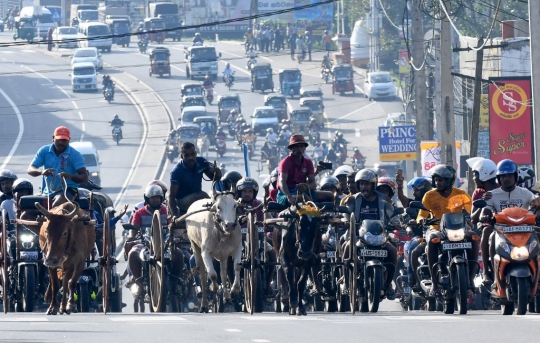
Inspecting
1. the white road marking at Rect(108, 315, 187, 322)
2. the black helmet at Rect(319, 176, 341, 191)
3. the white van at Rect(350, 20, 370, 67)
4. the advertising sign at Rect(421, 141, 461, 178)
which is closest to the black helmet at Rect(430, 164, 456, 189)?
the white road marking at Rect(108, 315, 187, 322)

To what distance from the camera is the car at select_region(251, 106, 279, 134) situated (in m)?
78.9

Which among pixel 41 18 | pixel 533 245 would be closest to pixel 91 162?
pixel 533 245

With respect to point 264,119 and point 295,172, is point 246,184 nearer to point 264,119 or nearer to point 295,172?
point 295,172

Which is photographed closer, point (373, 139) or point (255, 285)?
point (255, 285)

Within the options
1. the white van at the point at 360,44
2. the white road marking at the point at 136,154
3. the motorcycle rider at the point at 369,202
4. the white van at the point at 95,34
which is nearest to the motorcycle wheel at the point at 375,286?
the motorcycle rider at the point at 369,202

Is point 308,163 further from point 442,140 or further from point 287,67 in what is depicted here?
point 287,67

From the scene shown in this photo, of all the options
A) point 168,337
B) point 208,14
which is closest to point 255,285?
point 168,337

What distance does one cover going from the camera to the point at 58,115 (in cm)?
8525

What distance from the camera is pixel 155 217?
19.3 metres

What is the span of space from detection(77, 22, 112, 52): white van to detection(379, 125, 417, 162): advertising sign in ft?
189

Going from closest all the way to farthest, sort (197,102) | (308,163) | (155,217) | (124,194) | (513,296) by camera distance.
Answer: (513,296) → (308,163) → (155,217) → (124,194) → (197,102)

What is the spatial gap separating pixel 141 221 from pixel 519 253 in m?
6.60

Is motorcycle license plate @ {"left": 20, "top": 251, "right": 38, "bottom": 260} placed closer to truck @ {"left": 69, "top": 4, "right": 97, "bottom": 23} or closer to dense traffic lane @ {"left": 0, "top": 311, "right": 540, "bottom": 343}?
dense traffic lane @ {"left": 0, "top": 311, "right": 540, "bottom": 343}

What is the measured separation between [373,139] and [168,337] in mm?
66164
